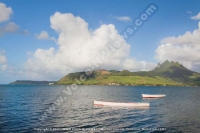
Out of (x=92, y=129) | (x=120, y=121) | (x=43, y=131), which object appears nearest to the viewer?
(x=43, y=131)

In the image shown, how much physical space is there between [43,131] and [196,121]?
35564 millimetres

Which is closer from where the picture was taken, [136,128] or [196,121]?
[136,128]

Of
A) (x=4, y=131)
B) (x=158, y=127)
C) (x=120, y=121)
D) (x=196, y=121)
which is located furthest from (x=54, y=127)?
(x=196, y=121)

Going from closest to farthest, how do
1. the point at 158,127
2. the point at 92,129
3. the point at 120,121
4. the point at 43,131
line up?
the point at 43,131 < the point at 92,129 < the point at 158,127 < the point at 120,121

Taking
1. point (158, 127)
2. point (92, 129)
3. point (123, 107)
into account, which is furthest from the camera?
point (123, 107)

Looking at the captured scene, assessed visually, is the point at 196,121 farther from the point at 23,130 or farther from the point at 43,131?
the point at 23,130

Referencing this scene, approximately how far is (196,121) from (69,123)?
99.5 feet

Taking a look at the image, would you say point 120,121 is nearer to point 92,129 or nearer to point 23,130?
point 92,129

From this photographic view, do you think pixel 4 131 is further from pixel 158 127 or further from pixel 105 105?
pixel 105 105

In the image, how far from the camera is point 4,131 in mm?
35562

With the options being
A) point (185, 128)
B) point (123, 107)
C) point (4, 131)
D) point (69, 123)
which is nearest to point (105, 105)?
point (123, 107)

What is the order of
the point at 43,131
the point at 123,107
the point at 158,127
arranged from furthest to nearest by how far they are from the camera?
the point at 123,107 → the point at 158,127 → the point at 43,131

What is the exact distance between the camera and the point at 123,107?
68.4 meters

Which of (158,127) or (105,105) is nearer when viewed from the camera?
(158,127)
